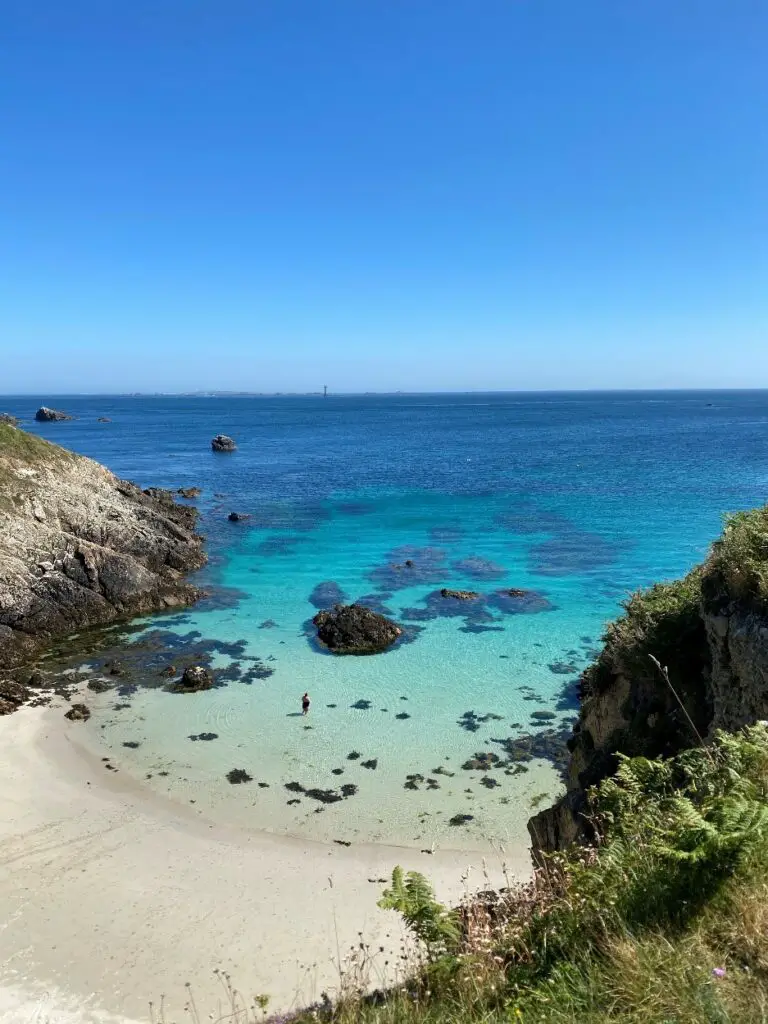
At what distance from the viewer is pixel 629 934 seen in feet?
15.0

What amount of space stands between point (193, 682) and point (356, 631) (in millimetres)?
7283

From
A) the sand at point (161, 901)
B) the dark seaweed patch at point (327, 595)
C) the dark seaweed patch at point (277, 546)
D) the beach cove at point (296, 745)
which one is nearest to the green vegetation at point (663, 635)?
the sand at point (161, 901)

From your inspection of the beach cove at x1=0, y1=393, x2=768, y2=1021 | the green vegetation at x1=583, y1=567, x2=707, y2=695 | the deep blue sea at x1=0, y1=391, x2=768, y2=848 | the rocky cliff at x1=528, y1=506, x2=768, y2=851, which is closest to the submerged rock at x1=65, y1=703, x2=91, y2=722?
the beach cove at x1=0, y1=393, x2=768, y2=1021

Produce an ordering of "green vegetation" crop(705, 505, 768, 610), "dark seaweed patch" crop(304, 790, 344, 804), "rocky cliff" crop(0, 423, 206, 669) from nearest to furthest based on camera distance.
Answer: "green vegetation" crop(705, 505, 768, 610) < "dark seaweed patch" crop(304, 790, 344, 804) < "rocky cliff" crop(0, 423, 206, 669)

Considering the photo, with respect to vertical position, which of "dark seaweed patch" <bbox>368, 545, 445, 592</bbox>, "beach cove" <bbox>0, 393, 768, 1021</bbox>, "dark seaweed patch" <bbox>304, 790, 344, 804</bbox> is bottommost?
"dark seaweed patch" <bbox>304, 790, 344, 804</bbox>

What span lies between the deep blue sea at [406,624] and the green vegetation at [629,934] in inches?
439

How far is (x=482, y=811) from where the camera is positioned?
1720 cm

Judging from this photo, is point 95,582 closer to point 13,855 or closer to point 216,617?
point 216,617

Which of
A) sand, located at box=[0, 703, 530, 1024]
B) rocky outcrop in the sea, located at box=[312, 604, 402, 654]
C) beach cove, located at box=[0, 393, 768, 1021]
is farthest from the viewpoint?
rocky outcrop in the sea, located at box=[312, 604, 402, 654]

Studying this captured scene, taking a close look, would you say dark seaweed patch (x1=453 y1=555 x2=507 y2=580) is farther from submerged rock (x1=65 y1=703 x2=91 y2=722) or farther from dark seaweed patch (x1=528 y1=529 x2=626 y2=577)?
submerged rock (x1=65 y1=703 x2=91 y2=722)

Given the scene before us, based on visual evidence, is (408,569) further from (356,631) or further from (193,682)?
(193,682)

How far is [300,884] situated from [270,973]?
8.53ft

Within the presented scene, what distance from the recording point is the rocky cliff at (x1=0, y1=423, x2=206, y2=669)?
2880cm

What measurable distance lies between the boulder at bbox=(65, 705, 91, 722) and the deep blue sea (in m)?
0.59
